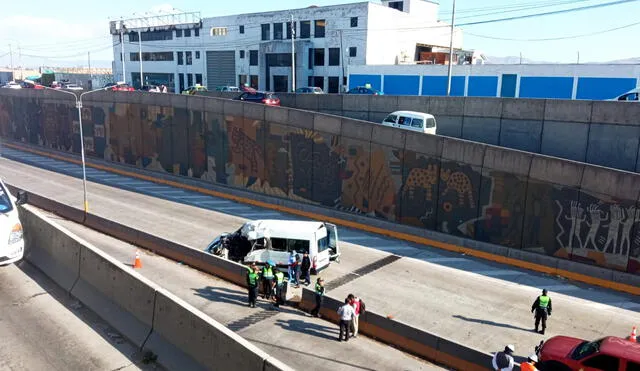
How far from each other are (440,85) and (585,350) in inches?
1603

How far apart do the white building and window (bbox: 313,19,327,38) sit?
0.40 ft

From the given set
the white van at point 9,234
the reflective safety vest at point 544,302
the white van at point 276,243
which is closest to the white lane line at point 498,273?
the reflective safety vest at point 544,302

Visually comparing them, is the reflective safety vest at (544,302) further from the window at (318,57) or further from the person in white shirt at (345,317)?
the window at (318,57)

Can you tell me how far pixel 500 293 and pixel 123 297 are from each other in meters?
14.4

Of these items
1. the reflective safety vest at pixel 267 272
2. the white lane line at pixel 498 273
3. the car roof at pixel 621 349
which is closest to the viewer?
the car roof at pixel 621 349

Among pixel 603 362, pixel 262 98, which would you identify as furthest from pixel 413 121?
pixel 603 362

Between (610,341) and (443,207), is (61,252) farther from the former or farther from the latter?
(443,207)

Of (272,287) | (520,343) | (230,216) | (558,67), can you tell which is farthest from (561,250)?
(558,67)

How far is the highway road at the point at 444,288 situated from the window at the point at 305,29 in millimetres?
38698

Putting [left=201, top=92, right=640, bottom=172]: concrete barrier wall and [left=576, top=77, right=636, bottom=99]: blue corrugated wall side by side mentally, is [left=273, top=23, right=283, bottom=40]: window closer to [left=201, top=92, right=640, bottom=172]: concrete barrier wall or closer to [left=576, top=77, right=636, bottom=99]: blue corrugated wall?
[left=201, top=92, right=640, bottom=172]: concrete barrier wall

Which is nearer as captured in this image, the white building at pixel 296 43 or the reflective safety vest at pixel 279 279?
the reflective safety vest at pixel 279 279

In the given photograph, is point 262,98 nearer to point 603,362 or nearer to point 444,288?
point 444,288

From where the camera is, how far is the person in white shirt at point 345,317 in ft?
47.6

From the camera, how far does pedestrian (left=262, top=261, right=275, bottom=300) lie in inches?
705
